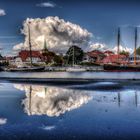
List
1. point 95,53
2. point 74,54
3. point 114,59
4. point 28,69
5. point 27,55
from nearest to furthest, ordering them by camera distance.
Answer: point 95,53 → point 27,55 → point 74,54 → point 114,59 → point 28,69

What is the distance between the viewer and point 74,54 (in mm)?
80688

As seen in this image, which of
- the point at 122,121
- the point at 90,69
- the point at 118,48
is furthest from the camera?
the point at 90,69

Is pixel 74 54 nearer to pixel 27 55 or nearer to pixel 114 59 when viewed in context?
pixel 114 59

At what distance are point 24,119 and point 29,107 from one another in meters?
3.18

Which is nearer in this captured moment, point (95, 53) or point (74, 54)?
point (95, 53)

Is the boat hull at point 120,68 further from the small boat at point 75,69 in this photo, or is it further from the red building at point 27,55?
the red building at point 27,55

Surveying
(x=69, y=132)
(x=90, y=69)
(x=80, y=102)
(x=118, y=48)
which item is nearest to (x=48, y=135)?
(x=69, y=132)

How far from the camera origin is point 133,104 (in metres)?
19.0

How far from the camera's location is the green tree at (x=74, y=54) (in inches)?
3132

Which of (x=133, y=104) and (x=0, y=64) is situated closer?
(x=133, y=104)

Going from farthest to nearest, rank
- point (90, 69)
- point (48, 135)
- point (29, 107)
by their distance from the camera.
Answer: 1. point (90, 69)
2. point (29, 107)
3. point (48, 135)

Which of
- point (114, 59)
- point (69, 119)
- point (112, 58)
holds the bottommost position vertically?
point (69, 119)

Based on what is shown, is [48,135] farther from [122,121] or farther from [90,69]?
[90,69]

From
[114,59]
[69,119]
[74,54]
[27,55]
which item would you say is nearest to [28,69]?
[27,55]
